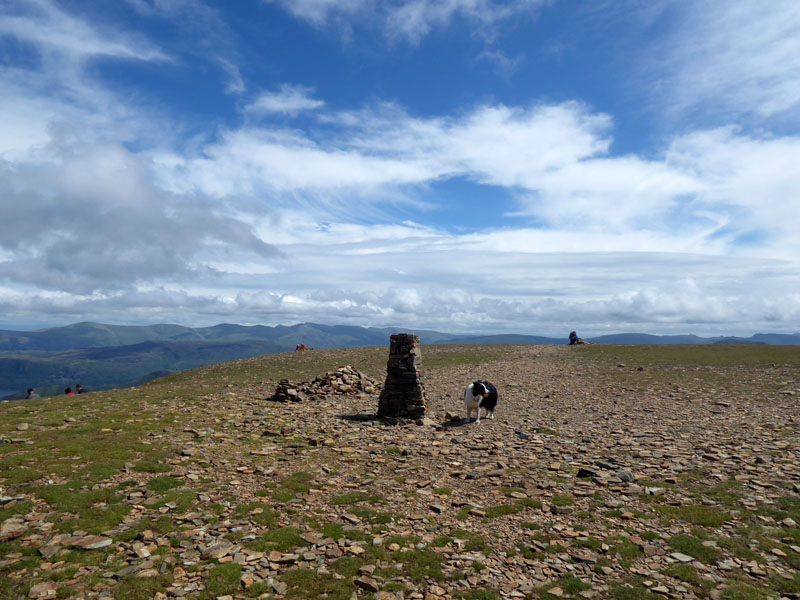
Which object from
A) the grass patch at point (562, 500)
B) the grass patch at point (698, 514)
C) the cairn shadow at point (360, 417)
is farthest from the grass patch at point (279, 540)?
the cairn shadow at point (360, 417)

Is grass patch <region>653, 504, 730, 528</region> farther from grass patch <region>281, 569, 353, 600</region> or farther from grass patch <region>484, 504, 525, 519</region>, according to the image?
grass patch <region>281, 569, 353, 600</region>

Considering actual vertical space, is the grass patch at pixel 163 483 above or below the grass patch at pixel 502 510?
below

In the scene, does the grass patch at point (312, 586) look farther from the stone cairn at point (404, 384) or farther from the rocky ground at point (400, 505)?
the stone cairn at point (404, 384)

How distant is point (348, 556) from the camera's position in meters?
9.60

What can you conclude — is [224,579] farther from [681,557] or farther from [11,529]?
[681,557]

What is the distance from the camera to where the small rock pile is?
29.1 meters

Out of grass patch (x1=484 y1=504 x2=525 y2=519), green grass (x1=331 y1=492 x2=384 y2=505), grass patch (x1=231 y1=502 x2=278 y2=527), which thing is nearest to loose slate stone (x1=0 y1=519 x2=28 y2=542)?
grass patch (x1=231 y1=502 x2=278 y2=527)

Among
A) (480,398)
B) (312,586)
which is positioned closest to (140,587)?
(312,586)

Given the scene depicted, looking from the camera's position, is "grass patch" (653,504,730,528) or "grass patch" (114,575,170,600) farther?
"grass patch" (653,504,730,528)

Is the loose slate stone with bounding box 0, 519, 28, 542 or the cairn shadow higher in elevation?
the loose slate stone with bounding box 0, 519, 28, 542

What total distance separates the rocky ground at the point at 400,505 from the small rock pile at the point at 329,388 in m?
4.43

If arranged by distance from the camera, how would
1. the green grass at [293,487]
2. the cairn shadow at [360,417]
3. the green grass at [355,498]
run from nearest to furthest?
the green grass at [355,498] → the green grass at [293,487] → the cairn shadow at [360,417]

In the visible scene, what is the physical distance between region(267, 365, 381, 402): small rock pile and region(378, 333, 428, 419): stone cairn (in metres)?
7.80

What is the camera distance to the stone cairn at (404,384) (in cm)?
2344
